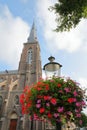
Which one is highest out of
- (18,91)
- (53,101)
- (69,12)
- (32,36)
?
(32,36)

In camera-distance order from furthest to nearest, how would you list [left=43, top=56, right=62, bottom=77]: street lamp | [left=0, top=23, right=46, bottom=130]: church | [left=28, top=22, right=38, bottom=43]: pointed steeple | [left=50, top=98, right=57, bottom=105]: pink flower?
[left=28, top=22, right=38, bottom=43]: pointed steeple
[left=0, top=23, right=46, bottom=130]: church
[left=43, top=56, right=62, bottom=77]: street lamp
[left=50, top=98, right=57, bottom=105]: pink flower

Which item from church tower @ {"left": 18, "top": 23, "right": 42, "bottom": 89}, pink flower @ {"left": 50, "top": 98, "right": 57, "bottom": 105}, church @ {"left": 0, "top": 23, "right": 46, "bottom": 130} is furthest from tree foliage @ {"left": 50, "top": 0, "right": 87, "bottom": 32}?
church tower @ {"left": 18, "top": 23, "right": 42, "bottom": 89}

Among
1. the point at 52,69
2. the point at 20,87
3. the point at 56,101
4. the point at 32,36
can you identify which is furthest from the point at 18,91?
the point at 56,101

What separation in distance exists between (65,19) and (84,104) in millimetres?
3266

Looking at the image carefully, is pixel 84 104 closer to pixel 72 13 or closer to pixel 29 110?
pixel 29 110

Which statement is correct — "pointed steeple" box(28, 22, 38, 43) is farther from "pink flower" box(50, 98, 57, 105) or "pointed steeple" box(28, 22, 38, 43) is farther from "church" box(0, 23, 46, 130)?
"pink flower" box(50, 98, 57, 105)

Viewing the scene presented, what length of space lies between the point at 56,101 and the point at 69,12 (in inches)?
127

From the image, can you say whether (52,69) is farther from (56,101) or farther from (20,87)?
(20,87)

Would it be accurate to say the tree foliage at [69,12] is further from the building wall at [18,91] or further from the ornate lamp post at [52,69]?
the building wall at [18,91]

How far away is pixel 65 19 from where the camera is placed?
7.26 meters

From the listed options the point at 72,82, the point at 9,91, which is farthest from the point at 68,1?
the point at 9,91

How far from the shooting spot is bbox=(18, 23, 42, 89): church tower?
4566 cm

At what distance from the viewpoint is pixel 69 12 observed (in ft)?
22.5

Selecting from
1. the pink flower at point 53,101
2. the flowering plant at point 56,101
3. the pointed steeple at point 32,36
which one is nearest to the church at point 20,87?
the pointed steeple at point 32,36
